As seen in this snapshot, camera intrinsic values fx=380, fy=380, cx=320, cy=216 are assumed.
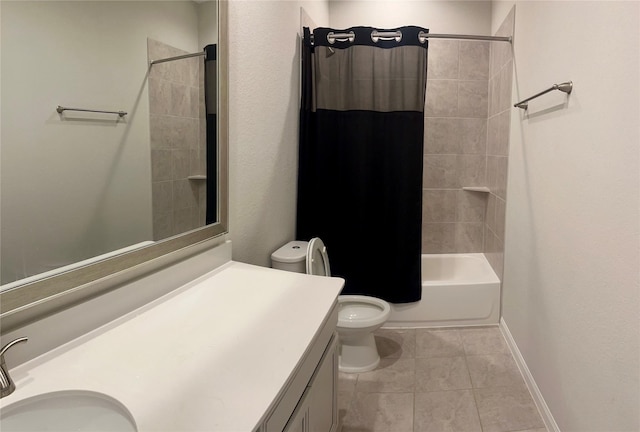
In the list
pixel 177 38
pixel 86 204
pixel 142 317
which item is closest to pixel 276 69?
pixel 177 38

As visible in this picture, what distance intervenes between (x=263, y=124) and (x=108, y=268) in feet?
3.72

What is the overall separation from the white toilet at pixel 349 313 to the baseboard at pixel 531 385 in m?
0.79

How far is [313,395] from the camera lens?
3.70 ft

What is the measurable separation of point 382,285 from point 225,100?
5.35 ft

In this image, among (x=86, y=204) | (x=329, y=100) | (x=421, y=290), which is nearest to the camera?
(x=86, y=204)

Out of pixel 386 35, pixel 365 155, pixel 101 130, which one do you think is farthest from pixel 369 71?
pixel 101 130

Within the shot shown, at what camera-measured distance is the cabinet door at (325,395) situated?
113 centimetres

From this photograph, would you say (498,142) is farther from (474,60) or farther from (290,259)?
(290,259)

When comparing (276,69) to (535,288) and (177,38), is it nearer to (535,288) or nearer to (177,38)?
(177,38)

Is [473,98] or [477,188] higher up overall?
[473,98]

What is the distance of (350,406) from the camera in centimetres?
188

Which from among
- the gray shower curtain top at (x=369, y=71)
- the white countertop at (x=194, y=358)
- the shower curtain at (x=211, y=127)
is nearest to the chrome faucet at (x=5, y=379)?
the white countertop at (x=194, y=358)

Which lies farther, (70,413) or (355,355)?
(355,355)

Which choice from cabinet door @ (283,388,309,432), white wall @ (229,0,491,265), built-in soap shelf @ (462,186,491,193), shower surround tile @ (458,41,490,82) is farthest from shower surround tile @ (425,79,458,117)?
cabinet door @ (283,388,309,432)
